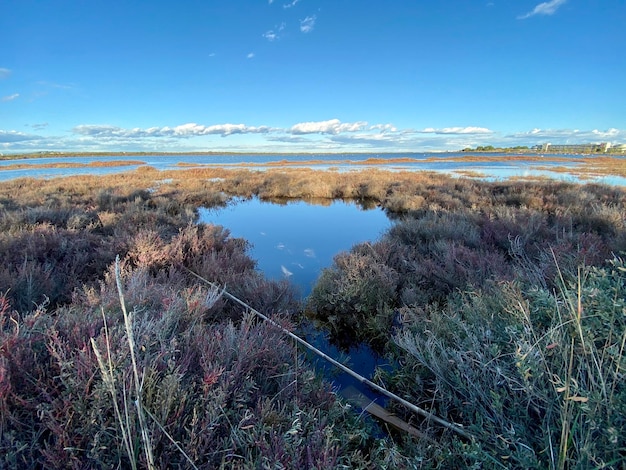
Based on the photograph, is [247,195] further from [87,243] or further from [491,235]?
[491,235]

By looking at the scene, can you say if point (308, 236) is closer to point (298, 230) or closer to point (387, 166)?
point (298, 230)

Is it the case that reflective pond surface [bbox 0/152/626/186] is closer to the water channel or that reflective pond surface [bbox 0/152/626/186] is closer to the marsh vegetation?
the water channel

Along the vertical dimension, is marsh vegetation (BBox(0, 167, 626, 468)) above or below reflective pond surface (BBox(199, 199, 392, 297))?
above

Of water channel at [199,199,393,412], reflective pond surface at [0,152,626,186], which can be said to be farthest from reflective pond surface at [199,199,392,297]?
reflective pond surface at [0,152,626,186]

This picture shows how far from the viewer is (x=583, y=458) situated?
1.58 meters

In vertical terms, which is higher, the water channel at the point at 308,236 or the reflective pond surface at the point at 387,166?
the reflective pond surface at the point at 387,166

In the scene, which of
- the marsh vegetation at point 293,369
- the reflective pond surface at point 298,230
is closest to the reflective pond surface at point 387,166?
the reflective pond surface at point 298,230

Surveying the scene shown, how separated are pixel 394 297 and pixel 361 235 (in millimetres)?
5482

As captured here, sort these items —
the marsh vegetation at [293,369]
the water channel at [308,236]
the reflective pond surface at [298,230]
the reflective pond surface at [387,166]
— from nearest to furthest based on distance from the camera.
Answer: the marsh vegetation at [293,369] < the water channel at [308,236] < the reflective pond surface at [298,230] < the reflective pond surface at [387,166]

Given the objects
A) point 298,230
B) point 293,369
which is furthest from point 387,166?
point 293,369

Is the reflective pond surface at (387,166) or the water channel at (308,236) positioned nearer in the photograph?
the water channel at (308,236)

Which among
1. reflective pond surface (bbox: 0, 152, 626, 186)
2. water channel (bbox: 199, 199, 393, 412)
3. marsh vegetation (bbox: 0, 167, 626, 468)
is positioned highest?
reflective pond surface (bbox: 0, 152, 626, 186)

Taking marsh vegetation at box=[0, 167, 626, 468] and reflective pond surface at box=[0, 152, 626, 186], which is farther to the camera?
reflective pond surface at box=[0, 152, 626, 186]

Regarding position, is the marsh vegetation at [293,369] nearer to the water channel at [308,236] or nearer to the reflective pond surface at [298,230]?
the water channel at [308,236]
